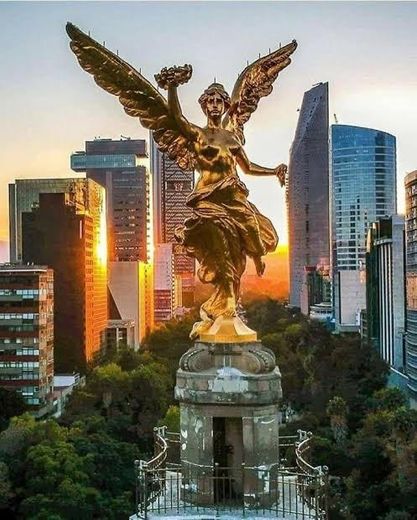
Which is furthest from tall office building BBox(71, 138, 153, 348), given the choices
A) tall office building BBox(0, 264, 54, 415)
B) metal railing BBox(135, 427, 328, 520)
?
metal railing BBox(135, 427, 328, 520)

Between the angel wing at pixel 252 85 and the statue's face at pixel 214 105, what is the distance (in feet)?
1.30

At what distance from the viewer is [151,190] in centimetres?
15900

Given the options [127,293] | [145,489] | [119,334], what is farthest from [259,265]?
[127,293]

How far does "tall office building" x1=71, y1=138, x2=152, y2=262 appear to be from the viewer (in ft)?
470

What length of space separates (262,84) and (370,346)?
193ft

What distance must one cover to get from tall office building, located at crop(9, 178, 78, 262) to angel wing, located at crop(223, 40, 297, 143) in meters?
85.5

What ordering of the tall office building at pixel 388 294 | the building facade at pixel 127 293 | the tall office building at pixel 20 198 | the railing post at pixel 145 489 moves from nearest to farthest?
the railing post at pixel 145 489 → the tall office building at pixel 388 294 → the tall office building at pixel 20 198 → the building facade at pixel 127 293

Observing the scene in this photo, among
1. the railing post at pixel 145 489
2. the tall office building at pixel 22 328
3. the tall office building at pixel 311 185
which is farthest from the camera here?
the tall office building at pixel 311 185

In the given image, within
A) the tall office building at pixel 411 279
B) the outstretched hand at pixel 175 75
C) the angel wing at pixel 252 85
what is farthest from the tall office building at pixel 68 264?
the outstretched hand at pixel 175 75

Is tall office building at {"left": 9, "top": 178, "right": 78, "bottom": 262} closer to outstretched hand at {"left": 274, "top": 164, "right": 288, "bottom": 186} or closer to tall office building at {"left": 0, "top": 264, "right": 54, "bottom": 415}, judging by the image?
tall office building at {"left": 0, "top": 264, "right": 54, "bottom": 415}

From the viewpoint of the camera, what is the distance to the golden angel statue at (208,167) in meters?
10.2

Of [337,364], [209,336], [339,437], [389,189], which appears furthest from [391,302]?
[209,336]

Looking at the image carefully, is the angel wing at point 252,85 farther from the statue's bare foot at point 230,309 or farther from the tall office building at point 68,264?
the tall office building at point 68,264

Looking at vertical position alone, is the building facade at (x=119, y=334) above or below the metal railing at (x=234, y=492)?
below
